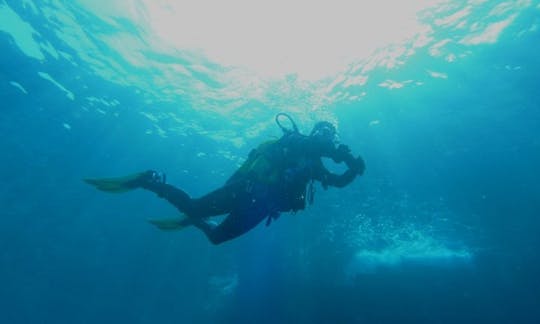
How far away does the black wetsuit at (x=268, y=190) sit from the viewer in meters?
6.66

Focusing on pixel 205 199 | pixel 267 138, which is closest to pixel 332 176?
pixel 205 199

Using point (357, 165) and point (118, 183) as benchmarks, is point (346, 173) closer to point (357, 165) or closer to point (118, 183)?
point (357, 165)

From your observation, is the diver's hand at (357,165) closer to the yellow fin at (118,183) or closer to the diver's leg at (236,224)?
the diver's leg at (236,224)

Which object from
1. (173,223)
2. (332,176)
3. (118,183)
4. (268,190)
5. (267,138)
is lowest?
(173,223)

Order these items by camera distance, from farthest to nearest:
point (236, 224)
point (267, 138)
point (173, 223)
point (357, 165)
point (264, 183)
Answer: point (267, 138), point (173, 223), point (357, 165), point (236, 224), point (264, 183)

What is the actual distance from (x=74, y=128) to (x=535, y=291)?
2784cm

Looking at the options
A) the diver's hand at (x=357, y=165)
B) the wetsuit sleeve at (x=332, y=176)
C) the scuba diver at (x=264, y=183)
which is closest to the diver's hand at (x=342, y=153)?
the scuba diver at (x=264, y=183)

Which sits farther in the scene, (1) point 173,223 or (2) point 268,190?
(1) point 173,223

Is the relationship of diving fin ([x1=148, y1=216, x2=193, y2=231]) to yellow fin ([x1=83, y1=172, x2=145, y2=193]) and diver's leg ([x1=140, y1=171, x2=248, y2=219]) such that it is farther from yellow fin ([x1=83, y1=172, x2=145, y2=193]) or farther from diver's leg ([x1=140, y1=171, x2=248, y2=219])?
yellow fin ([x1=83, y1=172, x2=145, y2=193])

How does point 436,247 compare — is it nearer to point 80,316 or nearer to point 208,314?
point 208,314

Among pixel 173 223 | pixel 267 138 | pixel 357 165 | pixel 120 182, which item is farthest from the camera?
pixel 267 138

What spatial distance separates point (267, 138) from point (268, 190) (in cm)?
1067

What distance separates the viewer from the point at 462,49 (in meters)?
12.0

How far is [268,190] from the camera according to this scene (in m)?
6.65
